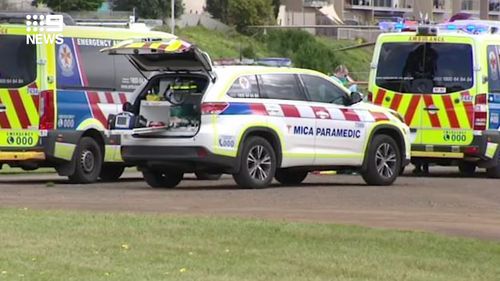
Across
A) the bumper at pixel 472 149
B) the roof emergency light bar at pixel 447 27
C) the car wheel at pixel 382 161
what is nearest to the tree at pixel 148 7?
the roof emergency light bar at pixel 447 27

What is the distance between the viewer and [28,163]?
1638 centimetres

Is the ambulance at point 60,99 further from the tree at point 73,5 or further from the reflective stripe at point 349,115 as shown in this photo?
the tree at point 73,5

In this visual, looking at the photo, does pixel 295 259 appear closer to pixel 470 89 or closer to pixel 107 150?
pixel 107 150

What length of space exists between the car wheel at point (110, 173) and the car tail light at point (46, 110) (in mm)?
2202

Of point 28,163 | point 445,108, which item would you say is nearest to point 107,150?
point 28,163

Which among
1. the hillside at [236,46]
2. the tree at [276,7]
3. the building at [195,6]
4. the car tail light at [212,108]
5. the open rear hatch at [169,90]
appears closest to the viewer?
the car tail light at [212,108]

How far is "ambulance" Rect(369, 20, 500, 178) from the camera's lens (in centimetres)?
1823

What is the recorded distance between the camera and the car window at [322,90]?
1548 centimetres

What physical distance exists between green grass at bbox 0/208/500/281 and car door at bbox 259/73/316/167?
4749 millimetres

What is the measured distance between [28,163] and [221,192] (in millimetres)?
3724

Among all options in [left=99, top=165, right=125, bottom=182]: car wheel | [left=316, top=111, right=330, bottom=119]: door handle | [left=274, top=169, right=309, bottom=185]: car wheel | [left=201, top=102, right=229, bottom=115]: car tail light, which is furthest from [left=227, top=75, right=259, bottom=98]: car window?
[left=99, top=165, right=125, bottom=182]: car wheel

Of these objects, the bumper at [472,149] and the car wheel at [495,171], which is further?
the car wheel at [495,171]

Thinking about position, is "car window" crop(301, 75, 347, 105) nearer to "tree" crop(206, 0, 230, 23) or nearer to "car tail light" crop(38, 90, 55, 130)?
"car tail light" crop(38, 90, 55, 130)
